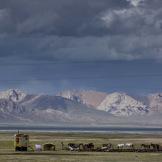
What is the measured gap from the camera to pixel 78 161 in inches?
2921

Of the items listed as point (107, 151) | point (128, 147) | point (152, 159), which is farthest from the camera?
point (128, 147)

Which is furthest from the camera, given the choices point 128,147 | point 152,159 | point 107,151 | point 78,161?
point 128,147

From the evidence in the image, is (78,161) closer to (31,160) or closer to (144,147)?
(31,160)

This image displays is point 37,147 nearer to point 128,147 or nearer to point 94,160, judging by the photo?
point 128,147

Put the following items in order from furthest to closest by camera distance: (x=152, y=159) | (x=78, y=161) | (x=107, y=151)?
(x=107, y=151)
(x=152, y=159)
(x=78, y=161)

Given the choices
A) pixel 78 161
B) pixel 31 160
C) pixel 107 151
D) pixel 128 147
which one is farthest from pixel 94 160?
pixel 128 147

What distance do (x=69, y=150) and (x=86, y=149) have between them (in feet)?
8.72

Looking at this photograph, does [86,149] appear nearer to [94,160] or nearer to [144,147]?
[144,147]

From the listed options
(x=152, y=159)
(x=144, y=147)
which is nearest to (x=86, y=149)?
(x=144, y=147)

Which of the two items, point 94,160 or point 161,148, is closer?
point 94,160

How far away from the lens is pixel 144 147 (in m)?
105

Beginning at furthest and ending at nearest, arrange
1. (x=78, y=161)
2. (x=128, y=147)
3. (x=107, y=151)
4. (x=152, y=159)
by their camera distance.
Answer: (x=128, y=147) → (x=107, y=151) → (x=152, y=159) → (x=78, y=161)

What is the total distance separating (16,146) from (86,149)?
1079 cm

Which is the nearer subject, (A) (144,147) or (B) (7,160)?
(B) (7,160)
